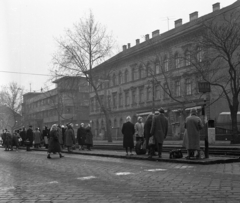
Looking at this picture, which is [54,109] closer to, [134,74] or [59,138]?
[134,74]

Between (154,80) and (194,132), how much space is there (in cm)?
3758

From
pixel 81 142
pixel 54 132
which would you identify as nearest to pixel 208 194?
pixel 54 132

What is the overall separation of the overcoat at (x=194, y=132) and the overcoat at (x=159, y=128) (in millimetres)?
1651

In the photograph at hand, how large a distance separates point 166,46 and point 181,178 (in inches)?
1758

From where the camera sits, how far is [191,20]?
55.3 meters

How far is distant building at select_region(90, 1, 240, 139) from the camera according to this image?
48281 mm

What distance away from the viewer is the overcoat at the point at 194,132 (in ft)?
47.5

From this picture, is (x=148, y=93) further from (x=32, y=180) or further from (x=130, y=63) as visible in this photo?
(x=32, y=180)

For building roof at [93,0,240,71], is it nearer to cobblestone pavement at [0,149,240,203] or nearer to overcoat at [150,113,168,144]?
overcoat at [150,113,168,144]

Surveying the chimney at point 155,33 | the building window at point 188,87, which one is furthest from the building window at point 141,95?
the building window at point 188,87

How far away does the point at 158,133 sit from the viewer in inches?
631

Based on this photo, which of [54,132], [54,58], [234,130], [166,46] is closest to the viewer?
[54,132]

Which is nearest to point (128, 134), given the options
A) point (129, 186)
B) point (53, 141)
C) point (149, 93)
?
point (53, 141)

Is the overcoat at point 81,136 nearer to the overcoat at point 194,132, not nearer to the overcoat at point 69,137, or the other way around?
the overcoat at point 69,137
